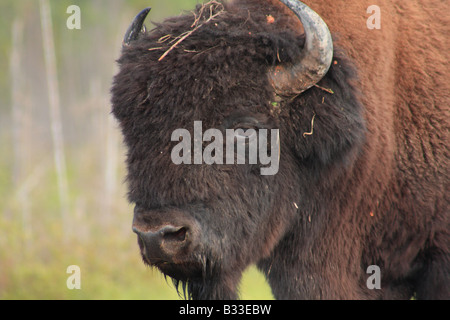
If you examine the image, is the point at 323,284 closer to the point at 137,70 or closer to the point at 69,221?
the point at 137,70

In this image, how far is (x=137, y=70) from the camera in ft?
9.95

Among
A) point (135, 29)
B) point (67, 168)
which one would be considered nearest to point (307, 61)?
point (135, 29)

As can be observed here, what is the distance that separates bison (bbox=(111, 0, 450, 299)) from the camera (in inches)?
114

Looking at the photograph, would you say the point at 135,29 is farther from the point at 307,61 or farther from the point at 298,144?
the point at 298,144

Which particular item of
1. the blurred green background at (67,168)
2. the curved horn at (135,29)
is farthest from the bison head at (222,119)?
the blurred green background at (67,168)

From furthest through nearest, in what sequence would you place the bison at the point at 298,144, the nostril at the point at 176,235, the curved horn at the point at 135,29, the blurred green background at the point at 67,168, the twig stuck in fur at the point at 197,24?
the blurred green background at the point at 67,168, the curved horn at the point at 135,29, the twig stuck in fur at the point at 197,24, the bison at the point at 298,144, the nostril at the point at 176,235

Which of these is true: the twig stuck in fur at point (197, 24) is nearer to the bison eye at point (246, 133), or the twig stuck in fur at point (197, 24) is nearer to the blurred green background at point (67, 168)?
the bison eye at point (246, 133)

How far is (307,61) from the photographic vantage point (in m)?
2.99

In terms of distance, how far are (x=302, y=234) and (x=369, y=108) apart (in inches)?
39.8

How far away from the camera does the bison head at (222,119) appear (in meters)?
2.82

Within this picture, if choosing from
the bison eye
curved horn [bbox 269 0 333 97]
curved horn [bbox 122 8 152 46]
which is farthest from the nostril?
curved horn [bbox 122 8 152 46]

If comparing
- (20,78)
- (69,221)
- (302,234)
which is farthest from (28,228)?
(302,234)

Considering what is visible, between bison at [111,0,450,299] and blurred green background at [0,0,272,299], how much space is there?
2713 mm

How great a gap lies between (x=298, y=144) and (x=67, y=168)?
9916mm
